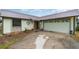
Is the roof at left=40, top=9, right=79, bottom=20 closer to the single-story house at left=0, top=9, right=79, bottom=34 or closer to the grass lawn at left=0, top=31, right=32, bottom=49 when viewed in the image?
the single-story house at left=0, top=9, right=79, bottom=34

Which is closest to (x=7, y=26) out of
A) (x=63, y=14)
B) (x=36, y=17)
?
(x=36, y=17)

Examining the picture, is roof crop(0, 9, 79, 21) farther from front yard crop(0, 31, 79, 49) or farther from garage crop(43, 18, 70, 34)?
front yard crop(0, 31, 79, 49)

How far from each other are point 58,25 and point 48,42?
0.78 ft

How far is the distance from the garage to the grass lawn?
26 cm

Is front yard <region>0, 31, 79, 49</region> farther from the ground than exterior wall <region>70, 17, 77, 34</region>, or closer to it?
closer to it

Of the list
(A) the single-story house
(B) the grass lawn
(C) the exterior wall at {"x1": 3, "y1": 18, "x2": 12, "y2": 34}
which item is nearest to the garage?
(A) the single-story house

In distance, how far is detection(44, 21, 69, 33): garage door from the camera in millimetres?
1692

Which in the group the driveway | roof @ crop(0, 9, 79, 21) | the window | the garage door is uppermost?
roof @ crop(0, 9, 79, 21)

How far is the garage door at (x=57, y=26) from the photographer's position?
1692 mm

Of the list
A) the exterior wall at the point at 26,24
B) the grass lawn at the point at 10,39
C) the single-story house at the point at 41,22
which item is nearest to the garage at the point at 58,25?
the single-story house at the point at 41,22

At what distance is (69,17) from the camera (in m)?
1.66
